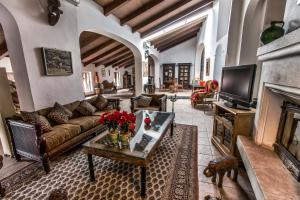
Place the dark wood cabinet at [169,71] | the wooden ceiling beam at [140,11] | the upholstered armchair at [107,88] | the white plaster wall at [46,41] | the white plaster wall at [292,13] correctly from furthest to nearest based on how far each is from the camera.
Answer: the dark wood cabinet at [169,71] < the upholstered armchair at [107,88] < the wooden ceiling beam at [140,11] < the white plaster wall at [46,41] < the white plaster wall at [292,13]

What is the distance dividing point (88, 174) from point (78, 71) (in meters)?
2.44

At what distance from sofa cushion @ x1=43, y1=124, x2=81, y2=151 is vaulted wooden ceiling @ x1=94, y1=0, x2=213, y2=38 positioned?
3.21 meters

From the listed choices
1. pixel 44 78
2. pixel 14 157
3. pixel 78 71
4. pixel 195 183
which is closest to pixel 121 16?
pixel 78 71

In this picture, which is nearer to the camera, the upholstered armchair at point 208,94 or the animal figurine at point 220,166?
the animal figurine at point 220,166

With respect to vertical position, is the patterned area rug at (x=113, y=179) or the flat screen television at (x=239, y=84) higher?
the flat screen television at (x=239, y=84)

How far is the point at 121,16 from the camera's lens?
4.59m

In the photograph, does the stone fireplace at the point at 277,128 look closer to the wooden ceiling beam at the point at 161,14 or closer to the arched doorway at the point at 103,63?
the wooden ceiling beam at the point at 161,14

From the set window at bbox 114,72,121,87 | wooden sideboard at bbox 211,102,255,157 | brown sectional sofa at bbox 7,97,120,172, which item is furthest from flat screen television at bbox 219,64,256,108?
window at bbox 114,72,121,87

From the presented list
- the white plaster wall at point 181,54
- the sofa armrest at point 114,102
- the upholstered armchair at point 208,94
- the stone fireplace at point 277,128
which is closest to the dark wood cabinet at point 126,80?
the white plaster wall at point 181,54

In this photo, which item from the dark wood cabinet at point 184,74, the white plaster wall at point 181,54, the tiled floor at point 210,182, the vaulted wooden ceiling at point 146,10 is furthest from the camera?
the dark wood cabinet at point 184,74

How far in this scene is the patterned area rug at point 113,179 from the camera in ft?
5.38

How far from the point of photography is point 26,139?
2.06m

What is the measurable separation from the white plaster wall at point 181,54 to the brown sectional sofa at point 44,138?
10063 mm

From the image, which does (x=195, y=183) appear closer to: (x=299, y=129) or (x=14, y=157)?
(x=299, y=129)
